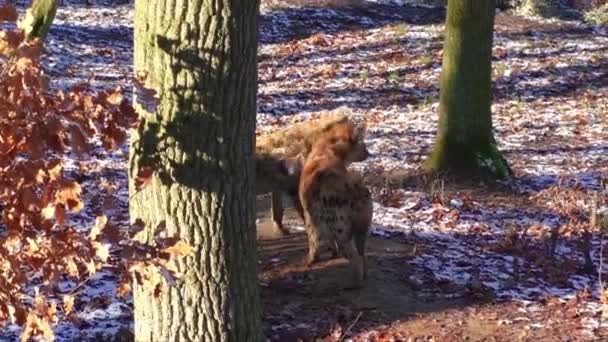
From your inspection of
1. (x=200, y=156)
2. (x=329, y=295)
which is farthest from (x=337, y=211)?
(x=200, y=156)

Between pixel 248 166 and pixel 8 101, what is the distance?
5.57ft

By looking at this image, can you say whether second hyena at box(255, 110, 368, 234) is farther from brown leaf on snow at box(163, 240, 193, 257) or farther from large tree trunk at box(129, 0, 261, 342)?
brown leaf on snow at box(163, 240, 193, 257)

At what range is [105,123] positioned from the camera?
4480 mm

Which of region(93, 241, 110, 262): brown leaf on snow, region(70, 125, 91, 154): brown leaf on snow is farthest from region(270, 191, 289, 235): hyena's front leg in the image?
region(70, 125, 91, 154): brown leaf on snow

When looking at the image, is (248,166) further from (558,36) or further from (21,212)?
(558,36)

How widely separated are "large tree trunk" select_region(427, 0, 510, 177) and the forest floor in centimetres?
39

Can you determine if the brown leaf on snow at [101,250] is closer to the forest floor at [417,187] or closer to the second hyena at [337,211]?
the forest floor at [417,187]

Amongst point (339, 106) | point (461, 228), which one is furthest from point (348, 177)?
point (339, 106)

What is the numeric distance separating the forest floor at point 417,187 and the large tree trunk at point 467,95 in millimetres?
388

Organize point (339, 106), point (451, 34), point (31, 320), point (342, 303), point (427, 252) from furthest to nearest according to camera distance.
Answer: point (339, 106) < point (451, 34) < point (427, 252) < point (342, 303) < point (31, 320)

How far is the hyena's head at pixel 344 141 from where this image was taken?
952 centimetres

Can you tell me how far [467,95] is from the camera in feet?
40.9

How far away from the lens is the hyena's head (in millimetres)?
9516

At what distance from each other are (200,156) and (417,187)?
7550 mm
